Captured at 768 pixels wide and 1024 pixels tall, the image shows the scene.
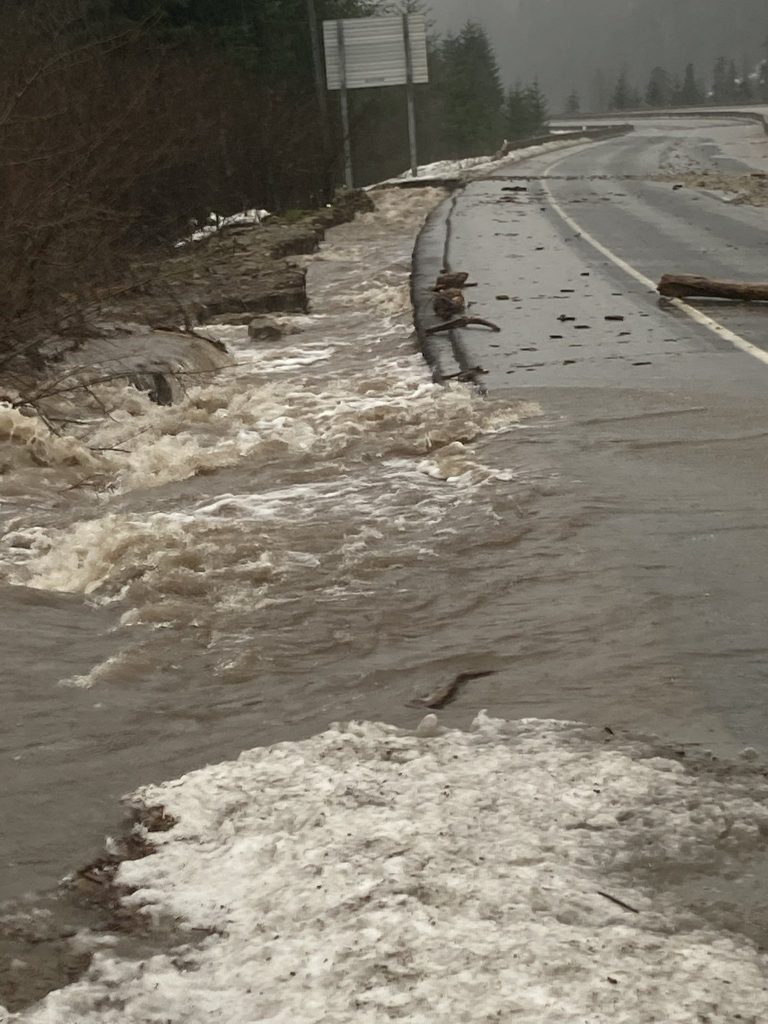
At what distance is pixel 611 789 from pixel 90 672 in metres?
2.36

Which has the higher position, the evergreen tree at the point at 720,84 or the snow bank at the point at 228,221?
the evergreen tree at the point at 720,84

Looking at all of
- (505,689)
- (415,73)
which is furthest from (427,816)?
(415,73)

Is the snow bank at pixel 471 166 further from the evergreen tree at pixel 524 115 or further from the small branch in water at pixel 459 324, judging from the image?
the evergreen tree at pixel 524 115

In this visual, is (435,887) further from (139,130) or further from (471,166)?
(471,166)

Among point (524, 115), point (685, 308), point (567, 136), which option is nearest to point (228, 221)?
point (685, 308)

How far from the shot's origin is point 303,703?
5.06 metres

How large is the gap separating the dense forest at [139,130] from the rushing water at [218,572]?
6.42 feet

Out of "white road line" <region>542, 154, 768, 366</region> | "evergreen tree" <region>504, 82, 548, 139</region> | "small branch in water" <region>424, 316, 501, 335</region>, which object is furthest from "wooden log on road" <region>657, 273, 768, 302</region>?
"evergreen tree" <region>504, 82, 548, 139</region>

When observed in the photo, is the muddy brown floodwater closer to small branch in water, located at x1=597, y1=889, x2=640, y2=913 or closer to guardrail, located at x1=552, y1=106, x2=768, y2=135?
small branch in water, located at x1=597, y1=889, x2=640, y2=913

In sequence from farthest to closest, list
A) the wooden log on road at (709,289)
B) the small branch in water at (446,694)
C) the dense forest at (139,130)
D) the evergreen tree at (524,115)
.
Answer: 1. the evergreen tree at (524,115)
2. the wooden log on road at (709,289)
3. the dense forest at (139,130)
4. the small branch in water at (446,694)

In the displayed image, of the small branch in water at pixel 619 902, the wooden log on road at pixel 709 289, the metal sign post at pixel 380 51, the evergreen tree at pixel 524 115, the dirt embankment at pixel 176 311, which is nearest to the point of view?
the small branch in water at pixel 619 902

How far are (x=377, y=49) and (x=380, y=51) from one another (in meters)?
0.11

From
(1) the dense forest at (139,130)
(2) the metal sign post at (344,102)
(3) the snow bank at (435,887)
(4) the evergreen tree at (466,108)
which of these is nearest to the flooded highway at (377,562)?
(3) the snow bank at (435,887)

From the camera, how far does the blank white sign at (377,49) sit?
129 ft
